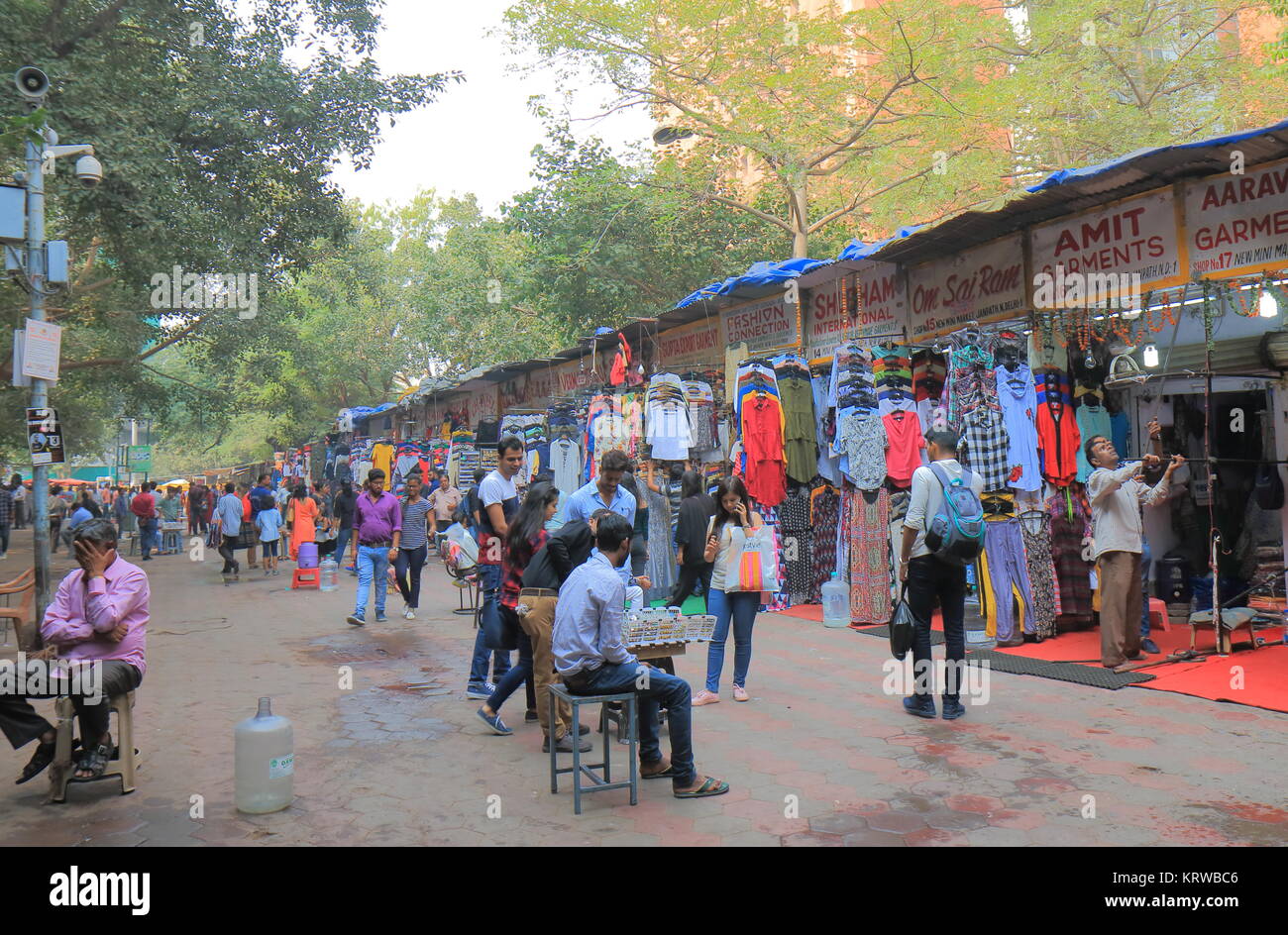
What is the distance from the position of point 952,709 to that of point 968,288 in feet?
15.9

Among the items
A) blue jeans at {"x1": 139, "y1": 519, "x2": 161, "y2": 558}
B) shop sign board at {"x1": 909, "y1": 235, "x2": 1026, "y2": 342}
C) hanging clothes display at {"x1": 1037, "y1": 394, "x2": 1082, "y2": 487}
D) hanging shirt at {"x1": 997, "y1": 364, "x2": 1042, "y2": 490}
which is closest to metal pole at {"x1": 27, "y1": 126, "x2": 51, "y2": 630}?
shop sign board at {"x1": 909, "y1": 235, "x2": 1026, "y2": 342}

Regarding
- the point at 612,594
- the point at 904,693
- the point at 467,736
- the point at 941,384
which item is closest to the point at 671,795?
the point at 612,594

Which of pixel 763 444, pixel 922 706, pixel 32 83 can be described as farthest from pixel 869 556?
pixel 32 83

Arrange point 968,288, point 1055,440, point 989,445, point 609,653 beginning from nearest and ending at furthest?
point 609,653 < point 989,445 < point 1055,440 < point 968,288

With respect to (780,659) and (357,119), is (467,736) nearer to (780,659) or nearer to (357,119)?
(780,659)

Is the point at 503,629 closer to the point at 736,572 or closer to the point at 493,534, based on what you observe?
the point at 493,534

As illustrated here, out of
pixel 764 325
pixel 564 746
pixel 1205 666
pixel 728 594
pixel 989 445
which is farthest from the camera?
pixel 764 325

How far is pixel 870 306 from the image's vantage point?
10.7 meters

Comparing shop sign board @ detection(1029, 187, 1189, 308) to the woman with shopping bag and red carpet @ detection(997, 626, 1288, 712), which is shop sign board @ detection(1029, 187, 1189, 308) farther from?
the woman with shopping bag

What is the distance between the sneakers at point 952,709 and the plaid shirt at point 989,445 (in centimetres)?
294

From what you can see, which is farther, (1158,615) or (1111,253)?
(1158,615)

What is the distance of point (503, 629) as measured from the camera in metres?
6.18

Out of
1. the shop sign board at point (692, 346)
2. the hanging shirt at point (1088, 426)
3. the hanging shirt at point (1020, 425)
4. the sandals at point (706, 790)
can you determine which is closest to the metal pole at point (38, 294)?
the sandals at point (706, 790)


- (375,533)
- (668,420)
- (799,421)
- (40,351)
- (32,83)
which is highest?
(32,83)
